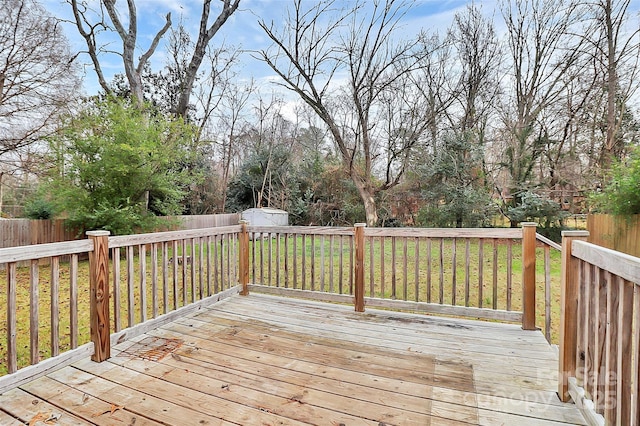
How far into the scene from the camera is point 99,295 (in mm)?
2365

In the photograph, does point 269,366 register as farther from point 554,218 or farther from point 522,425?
point 554,218

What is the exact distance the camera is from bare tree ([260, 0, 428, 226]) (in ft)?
25.8

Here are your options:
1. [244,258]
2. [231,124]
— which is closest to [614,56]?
[244,258]

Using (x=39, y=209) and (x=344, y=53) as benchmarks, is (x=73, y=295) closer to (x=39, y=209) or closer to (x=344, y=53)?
(x=39, y=209)

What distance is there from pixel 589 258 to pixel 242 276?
11.3ft

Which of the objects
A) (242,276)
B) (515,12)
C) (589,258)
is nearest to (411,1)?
(515,12)

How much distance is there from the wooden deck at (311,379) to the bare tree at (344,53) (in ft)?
23.0

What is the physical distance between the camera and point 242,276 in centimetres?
412

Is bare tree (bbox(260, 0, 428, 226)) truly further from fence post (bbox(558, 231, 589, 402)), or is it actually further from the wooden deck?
fence post (bbox(558, 231, 589, 402))

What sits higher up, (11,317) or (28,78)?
(28,78)

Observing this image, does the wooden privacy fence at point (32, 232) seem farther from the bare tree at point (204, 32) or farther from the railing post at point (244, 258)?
Result: the railing post at point (244, 258)

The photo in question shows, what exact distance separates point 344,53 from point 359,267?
268 inches

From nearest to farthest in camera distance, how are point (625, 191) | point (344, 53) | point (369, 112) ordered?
point (625, 191)
point (344, 53)
point (369, 112)

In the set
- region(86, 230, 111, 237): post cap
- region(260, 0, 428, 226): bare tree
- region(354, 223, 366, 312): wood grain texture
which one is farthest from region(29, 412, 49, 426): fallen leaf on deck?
region(260, 0, 428, 226): bare tree
